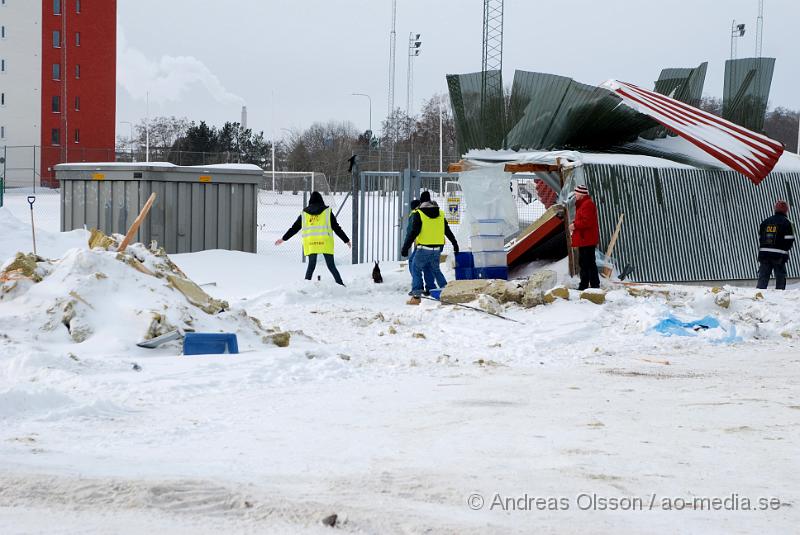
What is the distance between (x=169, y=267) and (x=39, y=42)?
175 feet

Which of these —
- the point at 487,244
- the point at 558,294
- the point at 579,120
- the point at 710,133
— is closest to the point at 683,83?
the point at 710,133

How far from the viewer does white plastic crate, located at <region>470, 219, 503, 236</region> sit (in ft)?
56.1

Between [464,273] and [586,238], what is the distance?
8.11 feet

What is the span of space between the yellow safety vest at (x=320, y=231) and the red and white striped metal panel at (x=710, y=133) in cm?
662

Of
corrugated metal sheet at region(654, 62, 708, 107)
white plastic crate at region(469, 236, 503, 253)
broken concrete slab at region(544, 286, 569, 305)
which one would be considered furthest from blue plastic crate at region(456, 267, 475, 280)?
corrugated metal sheet at region(654, 62, 708, 107)

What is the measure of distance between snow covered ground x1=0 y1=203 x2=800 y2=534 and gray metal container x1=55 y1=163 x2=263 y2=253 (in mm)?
7868

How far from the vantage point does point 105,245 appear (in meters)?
11.9

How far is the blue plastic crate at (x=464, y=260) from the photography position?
53.8 feet

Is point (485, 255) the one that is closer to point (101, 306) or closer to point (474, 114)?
point (474, 114)

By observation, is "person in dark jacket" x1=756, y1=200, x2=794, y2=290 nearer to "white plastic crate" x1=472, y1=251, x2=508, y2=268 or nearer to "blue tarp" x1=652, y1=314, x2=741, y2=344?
"white plastic crate" x1=472, y1=251, x2=508, y2=268

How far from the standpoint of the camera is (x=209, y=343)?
9.33 m

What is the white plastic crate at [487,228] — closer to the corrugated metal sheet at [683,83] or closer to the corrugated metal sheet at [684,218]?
the corrugated metal sheet at [684,218]

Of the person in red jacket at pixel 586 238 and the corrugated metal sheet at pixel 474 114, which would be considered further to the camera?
the corrugated metal sheet at pixel 474 114

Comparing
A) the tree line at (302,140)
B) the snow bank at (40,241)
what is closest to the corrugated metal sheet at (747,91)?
the snow bank at (40,241)
